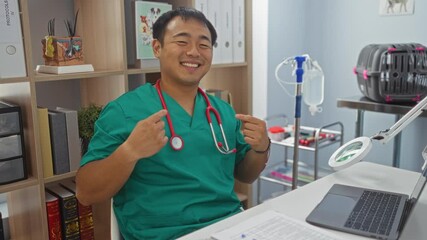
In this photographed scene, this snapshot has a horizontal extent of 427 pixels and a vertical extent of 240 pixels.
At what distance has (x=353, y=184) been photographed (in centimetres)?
137

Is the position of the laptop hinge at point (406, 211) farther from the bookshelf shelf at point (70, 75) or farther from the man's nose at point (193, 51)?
the bookshelf shelf at point (70, 75)

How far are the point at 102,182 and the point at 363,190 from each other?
0.79 m

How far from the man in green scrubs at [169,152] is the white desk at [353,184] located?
0.17 meters

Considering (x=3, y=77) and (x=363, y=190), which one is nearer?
(x=363, y=190)

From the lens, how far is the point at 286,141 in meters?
2.60

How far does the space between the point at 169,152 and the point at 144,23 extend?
2.63ft

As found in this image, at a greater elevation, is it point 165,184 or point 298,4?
point 298,4

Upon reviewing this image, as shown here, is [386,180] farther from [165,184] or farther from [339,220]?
[165,184]

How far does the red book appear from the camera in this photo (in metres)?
1.64

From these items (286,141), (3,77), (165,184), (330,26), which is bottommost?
(286,141)

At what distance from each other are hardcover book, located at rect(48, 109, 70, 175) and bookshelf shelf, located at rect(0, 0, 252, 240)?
4 cm

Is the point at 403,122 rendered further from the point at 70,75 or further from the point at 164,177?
the point at 70,75

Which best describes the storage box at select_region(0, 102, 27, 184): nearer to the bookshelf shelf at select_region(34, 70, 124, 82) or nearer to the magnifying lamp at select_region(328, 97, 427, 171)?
the bookshelf shelf at select_region(34, 70, 124, 82)

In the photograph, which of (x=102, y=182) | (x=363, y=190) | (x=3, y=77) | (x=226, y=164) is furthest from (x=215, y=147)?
(x=3, y=77)
